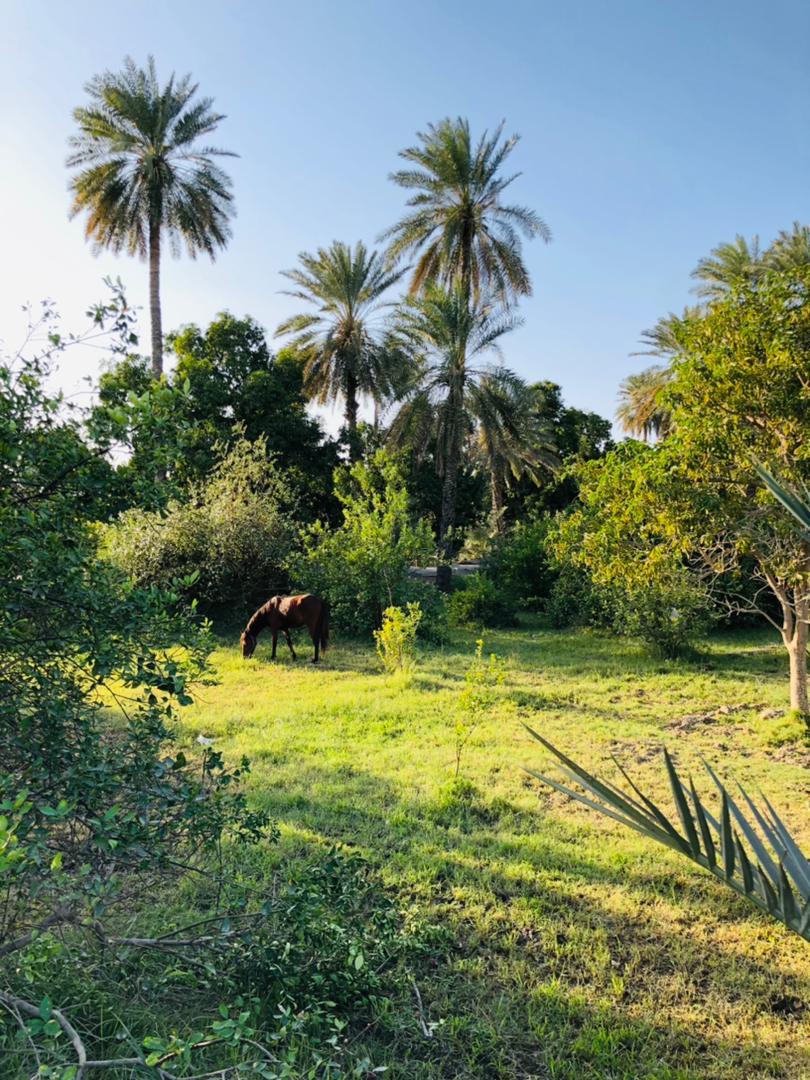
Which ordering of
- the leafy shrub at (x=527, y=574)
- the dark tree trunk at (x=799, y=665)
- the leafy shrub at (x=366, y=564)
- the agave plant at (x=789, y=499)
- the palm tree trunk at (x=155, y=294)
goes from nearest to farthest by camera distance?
the agave plant at (x=789, y=499) < the dark tree trunk at (x=799, y=665) < the leafy shrub at (x=366, y=564) < the leafy shrub at (x=527, y=574) < the palm tree trunk at (x=155, y=294)

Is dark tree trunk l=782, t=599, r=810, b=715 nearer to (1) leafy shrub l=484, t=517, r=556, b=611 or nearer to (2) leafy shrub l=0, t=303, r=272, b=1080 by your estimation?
(2) leafy shrub l=0, t=303, r=272, b=1080

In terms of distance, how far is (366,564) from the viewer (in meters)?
13.8

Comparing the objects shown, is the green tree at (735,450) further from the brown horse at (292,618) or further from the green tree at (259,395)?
the green tree at (259,395)

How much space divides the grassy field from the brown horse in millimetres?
2090

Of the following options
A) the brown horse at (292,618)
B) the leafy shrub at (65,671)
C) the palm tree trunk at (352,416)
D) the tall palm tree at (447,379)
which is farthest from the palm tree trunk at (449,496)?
the leafy shrub at (65,671)

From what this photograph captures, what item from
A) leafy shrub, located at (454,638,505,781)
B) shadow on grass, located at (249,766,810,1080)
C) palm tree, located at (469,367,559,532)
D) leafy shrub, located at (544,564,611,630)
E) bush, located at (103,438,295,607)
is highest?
palm tree, located at (469,367,559,532)

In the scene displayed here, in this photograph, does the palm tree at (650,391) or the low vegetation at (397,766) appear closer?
the low vegetation at (397,766)

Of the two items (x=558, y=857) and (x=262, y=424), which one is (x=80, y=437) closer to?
(x=558, y=857)

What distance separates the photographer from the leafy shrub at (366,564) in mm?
→ 13711

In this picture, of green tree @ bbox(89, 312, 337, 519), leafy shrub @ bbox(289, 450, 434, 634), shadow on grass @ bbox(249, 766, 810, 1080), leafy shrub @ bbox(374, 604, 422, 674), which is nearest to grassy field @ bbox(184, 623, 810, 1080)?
shadow on grass @ bbox(249, 766, 810, 1080)

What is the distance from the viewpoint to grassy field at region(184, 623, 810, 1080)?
2.90m

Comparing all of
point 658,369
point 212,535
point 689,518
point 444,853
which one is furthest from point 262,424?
point 444,853

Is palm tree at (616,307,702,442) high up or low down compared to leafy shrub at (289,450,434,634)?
up

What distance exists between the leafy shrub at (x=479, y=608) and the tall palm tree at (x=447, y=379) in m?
2.29
